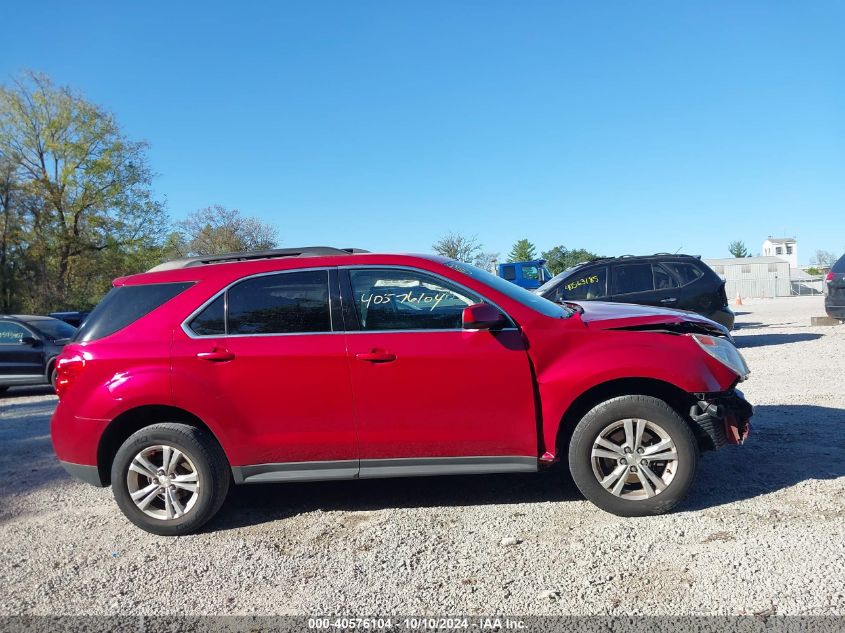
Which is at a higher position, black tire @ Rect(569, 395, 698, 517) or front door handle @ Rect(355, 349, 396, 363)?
front door handle @ Rect(355, 349, 396, 363)

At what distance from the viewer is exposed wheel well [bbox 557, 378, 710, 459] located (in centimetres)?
397

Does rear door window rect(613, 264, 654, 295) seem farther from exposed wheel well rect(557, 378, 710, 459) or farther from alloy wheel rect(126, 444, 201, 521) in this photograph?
alloy wheel rect(126, 444, 201, 521)

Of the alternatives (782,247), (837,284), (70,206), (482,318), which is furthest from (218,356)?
(782,247)

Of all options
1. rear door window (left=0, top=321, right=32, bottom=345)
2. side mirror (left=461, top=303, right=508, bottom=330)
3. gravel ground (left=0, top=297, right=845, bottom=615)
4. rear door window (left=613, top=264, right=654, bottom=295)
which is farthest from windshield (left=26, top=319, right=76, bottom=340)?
side mirror (left=461, top=303, right=508, bottom=330)

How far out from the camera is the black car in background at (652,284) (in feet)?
33.0

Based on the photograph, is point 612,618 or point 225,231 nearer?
point 612,618

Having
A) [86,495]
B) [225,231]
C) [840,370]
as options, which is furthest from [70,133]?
[840,370]

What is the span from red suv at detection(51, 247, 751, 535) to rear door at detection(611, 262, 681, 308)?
6216 millimetres

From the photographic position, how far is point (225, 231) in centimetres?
4800

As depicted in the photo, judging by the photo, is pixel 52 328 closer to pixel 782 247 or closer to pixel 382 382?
pixel 382 382

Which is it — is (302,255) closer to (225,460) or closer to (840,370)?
(225,460)

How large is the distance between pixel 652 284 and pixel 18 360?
476 inches

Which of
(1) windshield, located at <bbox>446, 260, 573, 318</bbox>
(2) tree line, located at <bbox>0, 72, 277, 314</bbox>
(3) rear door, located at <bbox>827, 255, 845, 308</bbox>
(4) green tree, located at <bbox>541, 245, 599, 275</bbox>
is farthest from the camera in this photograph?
(4) green tree, located at <bbox>541, 245, 599, 275</bbox>

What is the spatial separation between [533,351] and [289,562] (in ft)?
6.42
